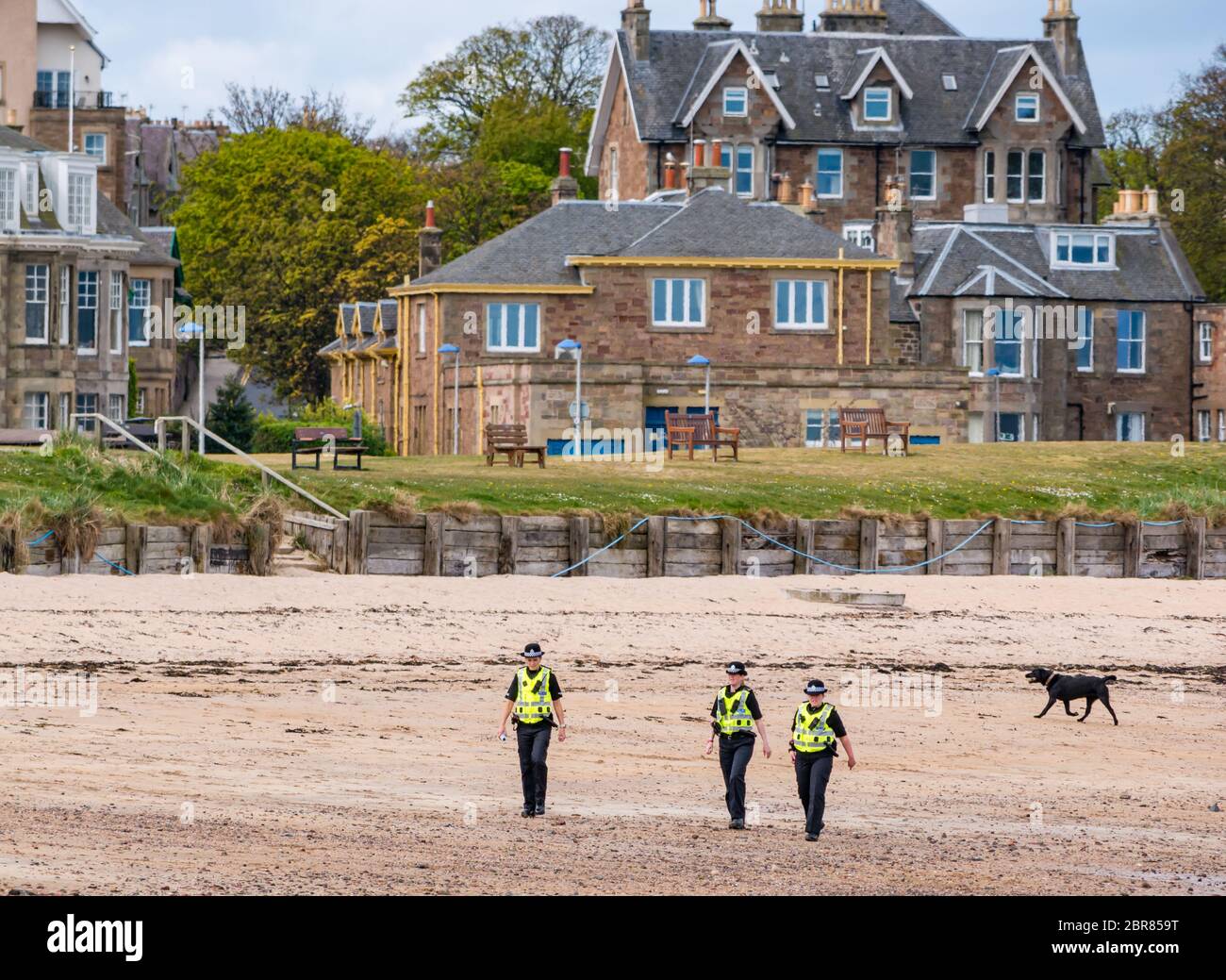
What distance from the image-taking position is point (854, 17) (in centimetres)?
8506

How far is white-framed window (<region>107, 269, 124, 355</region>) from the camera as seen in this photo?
59562 mm

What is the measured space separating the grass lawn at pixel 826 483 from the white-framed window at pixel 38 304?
11.7 m

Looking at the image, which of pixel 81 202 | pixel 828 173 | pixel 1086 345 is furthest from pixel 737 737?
pixel 828 173

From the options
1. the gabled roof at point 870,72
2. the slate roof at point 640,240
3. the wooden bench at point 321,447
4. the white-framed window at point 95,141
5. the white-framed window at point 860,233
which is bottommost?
the wooden bench at point 321,447

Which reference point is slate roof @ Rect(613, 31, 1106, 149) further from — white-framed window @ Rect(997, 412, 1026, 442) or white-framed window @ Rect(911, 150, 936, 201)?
white-framed window @ Rect(997, 412, 1026, 442)

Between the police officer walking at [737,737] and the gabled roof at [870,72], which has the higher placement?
the gabled roof at [870,72]

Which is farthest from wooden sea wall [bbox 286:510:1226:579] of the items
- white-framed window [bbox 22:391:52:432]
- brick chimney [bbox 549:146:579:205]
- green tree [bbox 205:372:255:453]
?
brick chimney [bbox 549:146:579:205]

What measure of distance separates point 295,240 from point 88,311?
94.2 ft

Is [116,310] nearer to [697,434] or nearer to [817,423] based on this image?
[817,423]

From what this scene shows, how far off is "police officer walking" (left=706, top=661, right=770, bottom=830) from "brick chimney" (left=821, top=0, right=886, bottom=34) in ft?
223

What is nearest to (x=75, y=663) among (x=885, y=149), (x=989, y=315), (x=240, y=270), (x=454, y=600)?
(x=454, y=600)

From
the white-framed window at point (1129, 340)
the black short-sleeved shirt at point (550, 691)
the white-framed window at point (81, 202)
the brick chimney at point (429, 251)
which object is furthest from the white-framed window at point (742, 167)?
the black short-sleeved shirt at point (550, 691)

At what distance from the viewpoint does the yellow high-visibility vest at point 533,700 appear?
19.8 m

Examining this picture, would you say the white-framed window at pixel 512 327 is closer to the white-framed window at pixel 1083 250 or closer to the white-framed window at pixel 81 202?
the white-framed window at pixel 81 202
